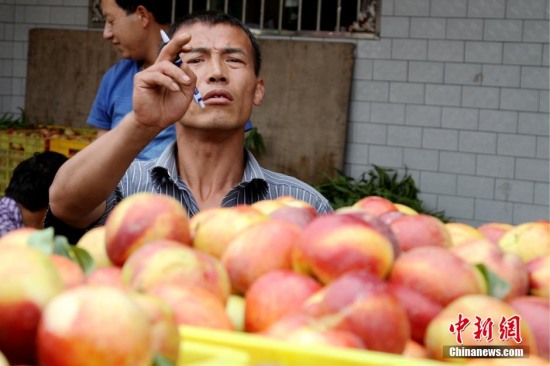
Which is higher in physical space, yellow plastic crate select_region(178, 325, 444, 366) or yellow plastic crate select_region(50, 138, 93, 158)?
yellow plastic crate select_region(50, 138, 93, 158)

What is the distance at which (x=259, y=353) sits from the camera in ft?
3.48

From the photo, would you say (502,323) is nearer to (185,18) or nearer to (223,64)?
(223,64)

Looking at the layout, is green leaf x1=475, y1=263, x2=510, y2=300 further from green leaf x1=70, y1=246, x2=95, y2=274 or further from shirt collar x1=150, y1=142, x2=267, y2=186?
shirt collar x1=150, y1=142, x2=267, y2=186

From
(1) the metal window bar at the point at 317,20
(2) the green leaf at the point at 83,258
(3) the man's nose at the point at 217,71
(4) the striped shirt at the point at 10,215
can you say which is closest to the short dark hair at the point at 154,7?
(4) the striped shirt at the point at 10,215

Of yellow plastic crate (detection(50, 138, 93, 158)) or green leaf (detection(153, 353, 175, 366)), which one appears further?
yellow plastic crate (detection(50, 138, 93, 158))

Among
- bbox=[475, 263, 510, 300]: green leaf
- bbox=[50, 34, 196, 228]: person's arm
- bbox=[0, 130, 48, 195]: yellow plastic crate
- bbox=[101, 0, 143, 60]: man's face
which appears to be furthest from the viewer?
bbox=[0, 130, 48, 195]: yellow plastic crate

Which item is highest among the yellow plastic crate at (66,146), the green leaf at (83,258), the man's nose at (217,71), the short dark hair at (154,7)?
the short dark hair at (154,7)

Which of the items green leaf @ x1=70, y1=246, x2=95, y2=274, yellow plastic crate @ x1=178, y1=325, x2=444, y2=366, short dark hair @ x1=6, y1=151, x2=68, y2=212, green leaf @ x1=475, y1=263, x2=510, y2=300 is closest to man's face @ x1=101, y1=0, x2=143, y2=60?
short dark hair @ x1=6, y1=151, x2=68, y2=212

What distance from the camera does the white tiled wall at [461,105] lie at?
5.94m

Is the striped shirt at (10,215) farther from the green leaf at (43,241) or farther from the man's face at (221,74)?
the green leaf at (43,241)

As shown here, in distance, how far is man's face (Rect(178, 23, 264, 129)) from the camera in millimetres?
2791

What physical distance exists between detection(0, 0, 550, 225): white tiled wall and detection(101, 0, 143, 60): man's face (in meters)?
2.41

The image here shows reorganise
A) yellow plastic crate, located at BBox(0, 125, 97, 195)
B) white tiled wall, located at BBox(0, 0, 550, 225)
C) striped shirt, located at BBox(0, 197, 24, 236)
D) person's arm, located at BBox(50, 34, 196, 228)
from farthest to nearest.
Result: white tiled wall, located at BBox(0, 0, 550, 225) → yellow plastic crate, located at BBox(0, 125, 97, 195) → striped shirt, located at BBox(0, 197, 24, 236) → person's arm, located at BBox(50, 34, 196, 228)

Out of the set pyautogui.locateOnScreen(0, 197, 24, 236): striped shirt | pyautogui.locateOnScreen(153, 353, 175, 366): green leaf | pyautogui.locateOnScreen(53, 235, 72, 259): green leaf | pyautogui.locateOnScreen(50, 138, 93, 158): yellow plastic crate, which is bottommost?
pyautogui.locateOnScreen(0, 197, 24, 236): striped shirt
